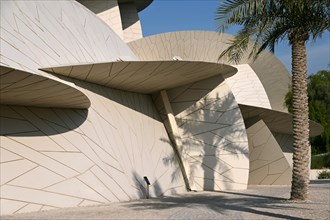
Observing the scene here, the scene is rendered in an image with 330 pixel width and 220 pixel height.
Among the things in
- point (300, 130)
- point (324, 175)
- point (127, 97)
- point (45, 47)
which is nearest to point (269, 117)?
point (127, 97)

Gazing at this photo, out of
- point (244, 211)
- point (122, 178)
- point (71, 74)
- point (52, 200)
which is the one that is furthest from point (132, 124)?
point (244, 211)

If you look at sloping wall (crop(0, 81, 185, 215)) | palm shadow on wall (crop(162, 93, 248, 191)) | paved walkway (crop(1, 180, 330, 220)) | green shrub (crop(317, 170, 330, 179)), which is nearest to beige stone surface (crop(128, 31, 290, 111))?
palm shadow on wall (crop(162, 93, 248, 191))

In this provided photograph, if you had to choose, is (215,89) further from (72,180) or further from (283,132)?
(283,132)

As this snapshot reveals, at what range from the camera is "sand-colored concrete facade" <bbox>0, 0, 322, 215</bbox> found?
11.4 meters

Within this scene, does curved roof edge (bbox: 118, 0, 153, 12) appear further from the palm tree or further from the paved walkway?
the paved walkway

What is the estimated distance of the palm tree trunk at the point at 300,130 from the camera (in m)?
13.0

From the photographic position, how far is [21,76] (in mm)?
8938

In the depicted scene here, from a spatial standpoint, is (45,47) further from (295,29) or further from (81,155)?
(295,29)

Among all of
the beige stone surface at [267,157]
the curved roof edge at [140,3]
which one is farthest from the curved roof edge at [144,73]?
the curved roof edge at [140,3]

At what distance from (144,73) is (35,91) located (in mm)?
5462

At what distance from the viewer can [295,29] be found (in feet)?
45.1

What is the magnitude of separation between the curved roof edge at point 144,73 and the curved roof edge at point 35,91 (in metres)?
1.07

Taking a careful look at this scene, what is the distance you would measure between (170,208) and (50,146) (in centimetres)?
352

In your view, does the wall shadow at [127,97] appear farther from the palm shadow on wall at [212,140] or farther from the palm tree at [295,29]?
the palm tree at [295,29]
